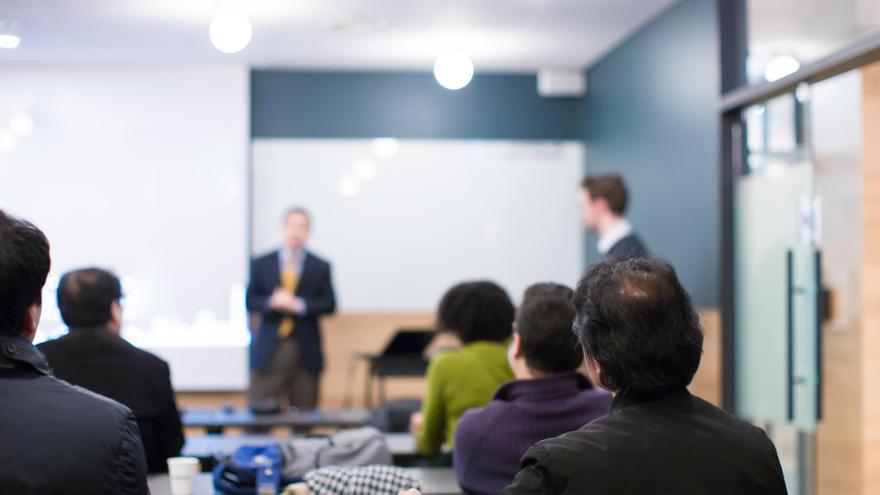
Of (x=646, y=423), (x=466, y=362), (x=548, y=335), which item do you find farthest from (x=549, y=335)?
(x=646, y=423)

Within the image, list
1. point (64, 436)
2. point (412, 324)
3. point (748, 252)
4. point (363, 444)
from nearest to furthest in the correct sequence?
point (64, 436) → point (363, 444) → point (748, 252) → point (412, 324)

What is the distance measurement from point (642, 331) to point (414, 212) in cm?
669

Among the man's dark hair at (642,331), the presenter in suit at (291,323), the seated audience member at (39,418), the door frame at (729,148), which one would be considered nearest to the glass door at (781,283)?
the door frame at (729,148)

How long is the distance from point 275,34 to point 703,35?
282cm

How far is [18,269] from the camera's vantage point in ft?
5.64

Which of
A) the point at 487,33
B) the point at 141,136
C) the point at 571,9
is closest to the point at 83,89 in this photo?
the point at 141,136

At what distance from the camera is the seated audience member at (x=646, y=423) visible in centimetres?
161

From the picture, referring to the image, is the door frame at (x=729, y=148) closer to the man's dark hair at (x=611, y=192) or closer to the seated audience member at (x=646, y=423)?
the man's dark hair at (x=611, y=192)

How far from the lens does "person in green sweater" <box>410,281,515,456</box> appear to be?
345 centimetres

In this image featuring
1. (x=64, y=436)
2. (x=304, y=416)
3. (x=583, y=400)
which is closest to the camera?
(x=64, y=436)

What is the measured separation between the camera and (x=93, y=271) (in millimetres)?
3053

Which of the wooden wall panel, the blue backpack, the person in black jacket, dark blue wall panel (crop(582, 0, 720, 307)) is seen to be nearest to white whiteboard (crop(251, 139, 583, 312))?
dark blue wall panel (crop(582, 0, 720, 307))

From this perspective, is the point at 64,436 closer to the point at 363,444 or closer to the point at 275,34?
the point at 363,444

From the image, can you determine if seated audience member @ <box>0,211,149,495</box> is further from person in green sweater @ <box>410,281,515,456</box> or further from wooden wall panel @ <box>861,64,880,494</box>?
wooden wall panel @ <box>861,64,880,494</box>
